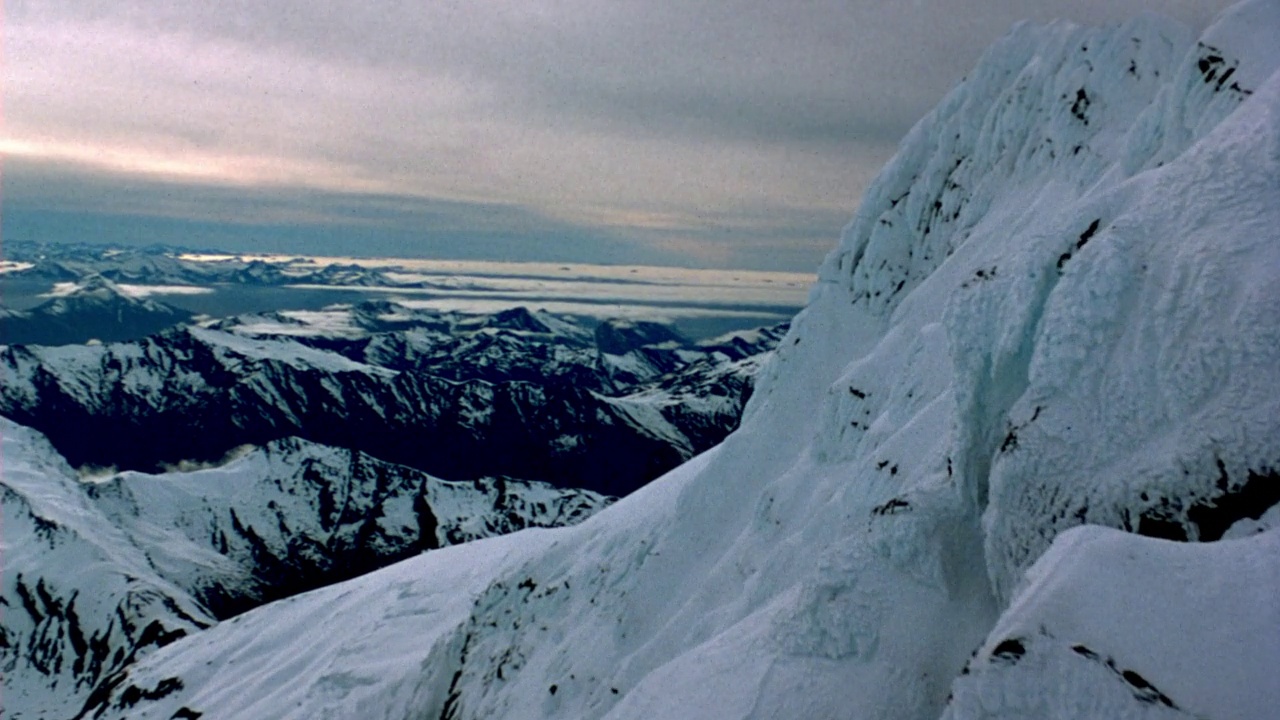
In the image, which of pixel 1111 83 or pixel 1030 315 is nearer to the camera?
pixel 1030 315

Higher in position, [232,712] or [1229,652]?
[1229,652]

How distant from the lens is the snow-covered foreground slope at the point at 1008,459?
31.5ft

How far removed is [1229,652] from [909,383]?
17858mm

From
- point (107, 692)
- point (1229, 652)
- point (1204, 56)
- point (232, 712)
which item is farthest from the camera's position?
point (107, 692)

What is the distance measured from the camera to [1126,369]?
42.2ft

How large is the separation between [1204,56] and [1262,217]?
11.1 m

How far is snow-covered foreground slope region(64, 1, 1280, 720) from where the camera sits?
961cm

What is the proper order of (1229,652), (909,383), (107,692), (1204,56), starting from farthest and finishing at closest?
(107,692) < (909,383) < (1204,56) < (1229,652)

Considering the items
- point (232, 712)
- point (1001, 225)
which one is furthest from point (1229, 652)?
point (232, 712)

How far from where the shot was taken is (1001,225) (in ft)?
102

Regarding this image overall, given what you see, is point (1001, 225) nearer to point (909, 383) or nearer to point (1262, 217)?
point (909, 383)

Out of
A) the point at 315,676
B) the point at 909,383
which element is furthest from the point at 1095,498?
the point at 315,676

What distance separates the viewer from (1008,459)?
1401cm

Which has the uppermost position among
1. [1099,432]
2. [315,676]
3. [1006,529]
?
[1099,432]
